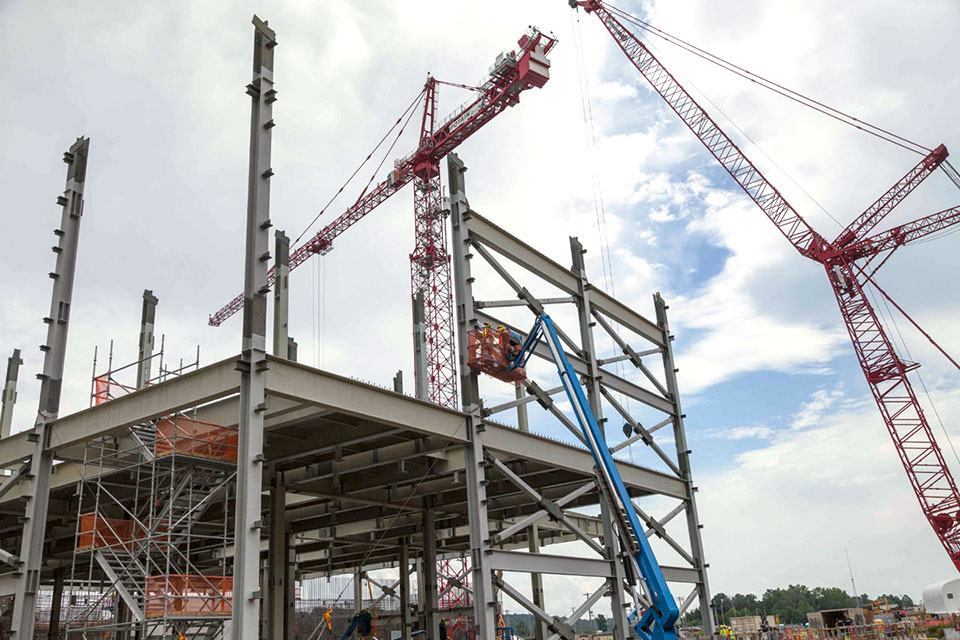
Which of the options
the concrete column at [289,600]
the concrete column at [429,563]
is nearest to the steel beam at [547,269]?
the concrete column at [429,563]

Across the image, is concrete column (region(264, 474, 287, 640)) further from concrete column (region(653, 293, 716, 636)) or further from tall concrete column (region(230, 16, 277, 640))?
concrete column (region(653, 293, 716, 636))

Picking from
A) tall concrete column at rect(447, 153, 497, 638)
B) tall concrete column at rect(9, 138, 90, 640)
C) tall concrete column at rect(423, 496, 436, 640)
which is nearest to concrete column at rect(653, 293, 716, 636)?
tall concrete column at rect(423, 496, 436, 640)

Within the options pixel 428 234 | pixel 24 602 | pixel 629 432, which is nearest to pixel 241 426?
pixel 24 602

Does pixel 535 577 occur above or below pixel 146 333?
below

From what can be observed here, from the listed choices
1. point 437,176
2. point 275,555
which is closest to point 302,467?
point 275,555

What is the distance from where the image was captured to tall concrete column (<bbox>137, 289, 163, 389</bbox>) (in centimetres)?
3494

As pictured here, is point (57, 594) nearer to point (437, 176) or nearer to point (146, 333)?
point (146, 333)

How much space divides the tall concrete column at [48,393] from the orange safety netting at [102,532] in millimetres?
1140

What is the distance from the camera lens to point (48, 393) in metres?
25.0

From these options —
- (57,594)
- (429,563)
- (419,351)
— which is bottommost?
(429,563)

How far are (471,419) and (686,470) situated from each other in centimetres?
1756

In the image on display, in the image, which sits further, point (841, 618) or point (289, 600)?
point (841, 618)

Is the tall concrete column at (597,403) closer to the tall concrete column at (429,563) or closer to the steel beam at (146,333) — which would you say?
the tall concrete column at (429,563)

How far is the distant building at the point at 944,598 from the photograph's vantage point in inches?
2800
